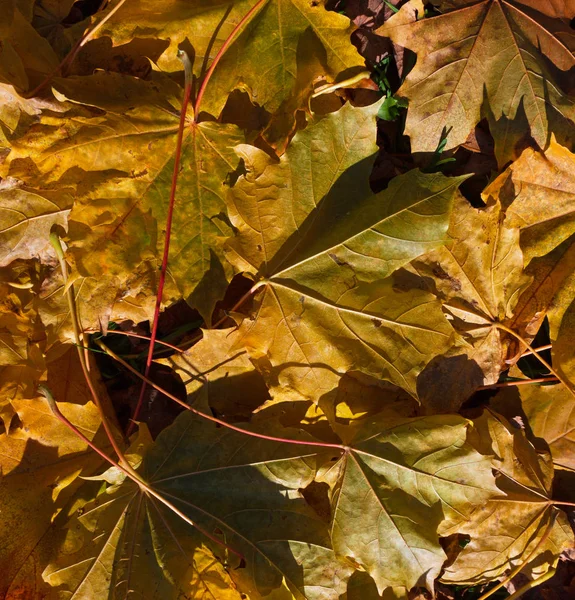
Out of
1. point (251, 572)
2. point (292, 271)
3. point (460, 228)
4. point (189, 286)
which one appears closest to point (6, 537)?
point (251, 572)

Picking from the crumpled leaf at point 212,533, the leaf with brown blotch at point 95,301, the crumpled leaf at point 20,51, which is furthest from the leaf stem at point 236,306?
the crumpled leaf at point 20,51

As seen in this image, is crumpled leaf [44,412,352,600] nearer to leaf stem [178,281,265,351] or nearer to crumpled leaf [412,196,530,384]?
leaf stem [178,281,265,351]

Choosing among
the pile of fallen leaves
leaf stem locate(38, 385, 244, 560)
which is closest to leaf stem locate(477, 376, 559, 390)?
the pile of fallen leaves

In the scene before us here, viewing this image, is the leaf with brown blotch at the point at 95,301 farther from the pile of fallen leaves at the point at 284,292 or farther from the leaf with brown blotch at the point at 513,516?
the leaf with brown blotch at the point at 513,516

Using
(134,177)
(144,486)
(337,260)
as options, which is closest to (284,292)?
(337,260)

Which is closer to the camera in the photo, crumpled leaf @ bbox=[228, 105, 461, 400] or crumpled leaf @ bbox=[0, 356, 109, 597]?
crumpled leaf @ bbox=[228, 105, 461, 400]

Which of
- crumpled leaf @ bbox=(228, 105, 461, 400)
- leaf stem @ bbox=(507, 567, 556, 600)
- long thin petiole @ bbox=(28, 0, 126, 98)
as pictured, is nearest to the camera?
crumpled leaf @ bbox=(228, 105, 461, 400)

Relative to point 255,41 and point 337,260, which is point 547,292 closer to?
point 337,260
